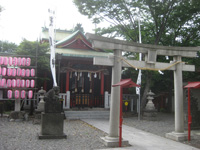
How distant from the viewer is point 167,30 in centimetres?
1587

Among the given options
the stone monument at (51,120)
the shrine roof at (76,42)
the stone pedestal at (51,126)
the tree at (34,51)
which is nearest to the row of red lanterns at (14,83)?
the tree at (34,51)

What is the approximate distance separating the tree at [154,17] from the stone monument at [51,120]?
339 inches

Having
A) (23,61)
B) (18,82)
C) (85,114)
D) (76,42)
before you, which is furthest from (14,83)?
(76,42)

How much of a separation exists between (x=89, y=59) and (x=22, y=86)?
5.82 m

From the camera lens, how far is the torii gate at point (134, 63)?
6.89 meters

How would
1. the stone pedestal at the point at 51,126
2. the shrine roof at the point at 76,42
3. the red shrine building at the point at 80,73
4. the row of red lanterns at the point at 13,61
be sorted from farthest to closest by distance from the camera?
the shrine roof at the point at 76,42
the red shrine building at the point at 80,73
the row of red lanterns at the point at 13,61
the stone pedestal at the point at 51,126

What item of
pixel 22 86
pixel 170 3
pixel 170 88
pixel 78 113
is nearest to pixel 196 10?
pixel 170 3

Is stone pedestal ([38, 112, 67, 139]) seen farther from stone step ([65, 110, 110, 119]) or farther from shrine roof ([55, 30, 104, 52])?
shrine roof ([55, 30, 104, 52])

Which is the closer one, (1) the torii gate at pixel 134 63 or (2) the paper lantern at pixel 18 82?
(1) the torii gate at pixel 134 63

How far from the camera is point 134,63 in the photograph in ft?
25.0

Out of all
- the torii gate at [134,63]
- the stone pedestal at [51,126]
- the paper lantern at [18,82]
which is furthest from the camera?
the paper lantern at [18,82]

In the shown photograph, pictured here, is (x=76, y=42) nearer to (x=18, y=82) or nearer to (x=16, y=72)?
(x=16, y=72)

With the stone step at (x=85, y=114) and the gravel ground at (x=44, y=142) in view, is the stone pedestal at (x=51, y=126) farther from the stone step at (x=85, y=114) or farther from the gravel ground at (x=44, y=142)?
the stone step at (x=85, y=114)

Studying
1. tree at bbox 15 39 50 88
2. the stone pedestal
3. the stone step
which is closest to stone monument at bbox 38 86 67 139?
the stone pedestal
